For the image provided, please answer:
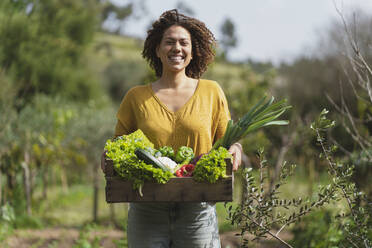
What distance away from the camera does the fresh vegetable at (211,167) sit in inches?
77.4

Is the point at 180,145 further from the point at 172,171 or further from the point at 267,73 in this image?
the point at 267,73

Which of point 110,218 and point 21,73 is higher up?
point 21,73

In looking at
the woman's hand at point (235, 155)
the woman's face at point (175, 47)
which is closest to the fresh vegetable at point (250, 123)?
the woman's hand at point (235, 155)

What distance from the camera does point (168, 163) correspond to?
212 centimetres

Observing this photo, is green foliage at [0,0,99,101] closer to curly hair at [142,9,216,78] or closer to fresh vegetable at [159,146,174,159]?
curly hair at [142,9,216,78]

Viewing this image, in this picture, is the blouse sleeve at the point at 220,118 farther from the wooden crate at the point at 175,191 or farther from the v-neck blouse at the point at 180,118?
the wooden crate at the point at 175,191

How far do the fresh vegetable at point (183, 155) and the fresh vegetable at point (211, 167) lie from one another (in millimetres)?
197

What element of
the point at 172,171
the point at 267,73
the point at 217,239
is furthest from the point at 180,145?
the point at 267,73

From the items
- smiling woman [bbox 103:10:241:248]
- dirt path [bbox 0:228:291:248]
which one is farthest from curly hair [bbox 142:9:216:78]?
dirt path [bbox 0:228:291:248]

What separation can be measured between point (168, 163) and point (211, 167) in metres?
0.26

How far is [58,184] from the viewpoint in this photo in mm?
14734

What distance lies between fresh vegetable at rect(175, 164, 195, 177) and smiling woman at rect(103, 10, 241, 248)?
211 millimetres

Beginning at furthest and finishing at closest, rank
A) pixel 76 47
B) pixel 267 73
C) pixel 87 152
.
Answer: pixel 76 47 < pixel 87 152 < pixel 267 73

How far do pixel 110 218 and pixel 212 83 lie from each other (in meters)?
6.46
